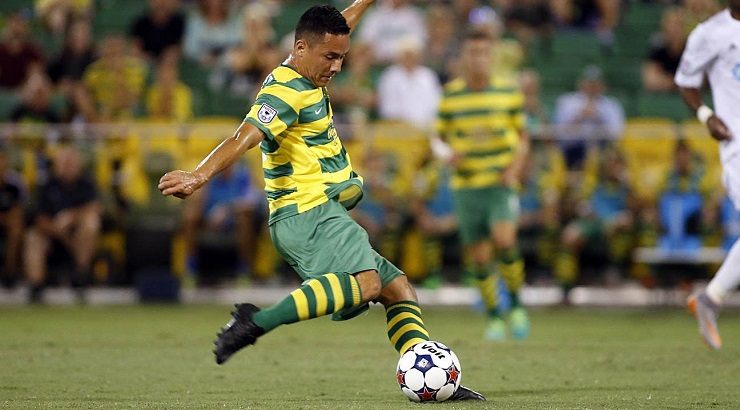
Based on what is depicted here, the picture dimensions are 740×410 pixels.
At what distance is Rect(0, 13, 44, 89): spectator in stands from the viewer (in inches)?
651

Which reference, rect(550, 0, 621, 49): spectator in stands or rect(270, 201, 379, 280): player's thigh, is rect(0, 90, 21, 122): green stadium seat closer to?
rect(550, 0, 621, 49): spectator in stands

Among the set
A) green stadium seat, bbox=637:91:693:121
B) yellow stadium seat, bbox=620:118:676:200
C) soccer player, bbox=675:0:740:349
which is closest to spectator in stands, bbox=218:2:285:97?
yellow stadium seat, bbox=620:118:676:200

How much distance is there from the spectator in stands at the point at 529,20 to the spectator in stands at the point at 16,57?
23.4 ft

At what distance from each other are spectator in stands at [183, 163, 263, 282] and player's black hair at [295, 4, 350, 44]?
867 centimetres

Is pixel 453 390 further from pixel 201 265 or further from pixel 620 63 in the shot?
pixel 620 63

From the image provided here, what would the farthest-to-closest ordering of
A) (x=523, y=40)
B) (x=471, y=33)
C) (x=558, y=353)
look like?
(x=523, y=40)
(x=471, y=33)
(x=558, y=353)

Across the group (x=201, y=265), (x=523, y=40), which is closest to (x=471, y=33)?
(x=201, y=265)

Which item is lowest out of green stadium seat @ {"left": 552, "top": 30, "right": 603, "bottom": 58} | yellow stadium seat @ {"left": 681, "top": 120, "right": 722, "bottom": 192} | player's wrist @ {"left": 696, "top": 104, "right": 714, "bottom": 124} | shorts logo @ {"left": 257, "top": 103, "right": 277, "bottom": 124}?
yellow stadium seat @ {"left": 681, "top": 120, "right": 722, "bottom": 192}

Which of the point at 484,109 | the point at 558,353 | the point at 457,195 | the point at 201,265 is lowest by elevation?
the point at 201,265

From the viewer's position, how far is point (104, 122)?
1570 cm

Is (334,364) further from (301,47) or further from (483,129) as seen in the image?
(483,129)

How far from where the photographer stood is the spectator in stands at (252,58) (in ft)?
53.3

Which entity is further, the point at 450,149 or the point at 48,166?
the point at 48,166

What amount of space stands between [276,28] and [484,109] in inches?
297
